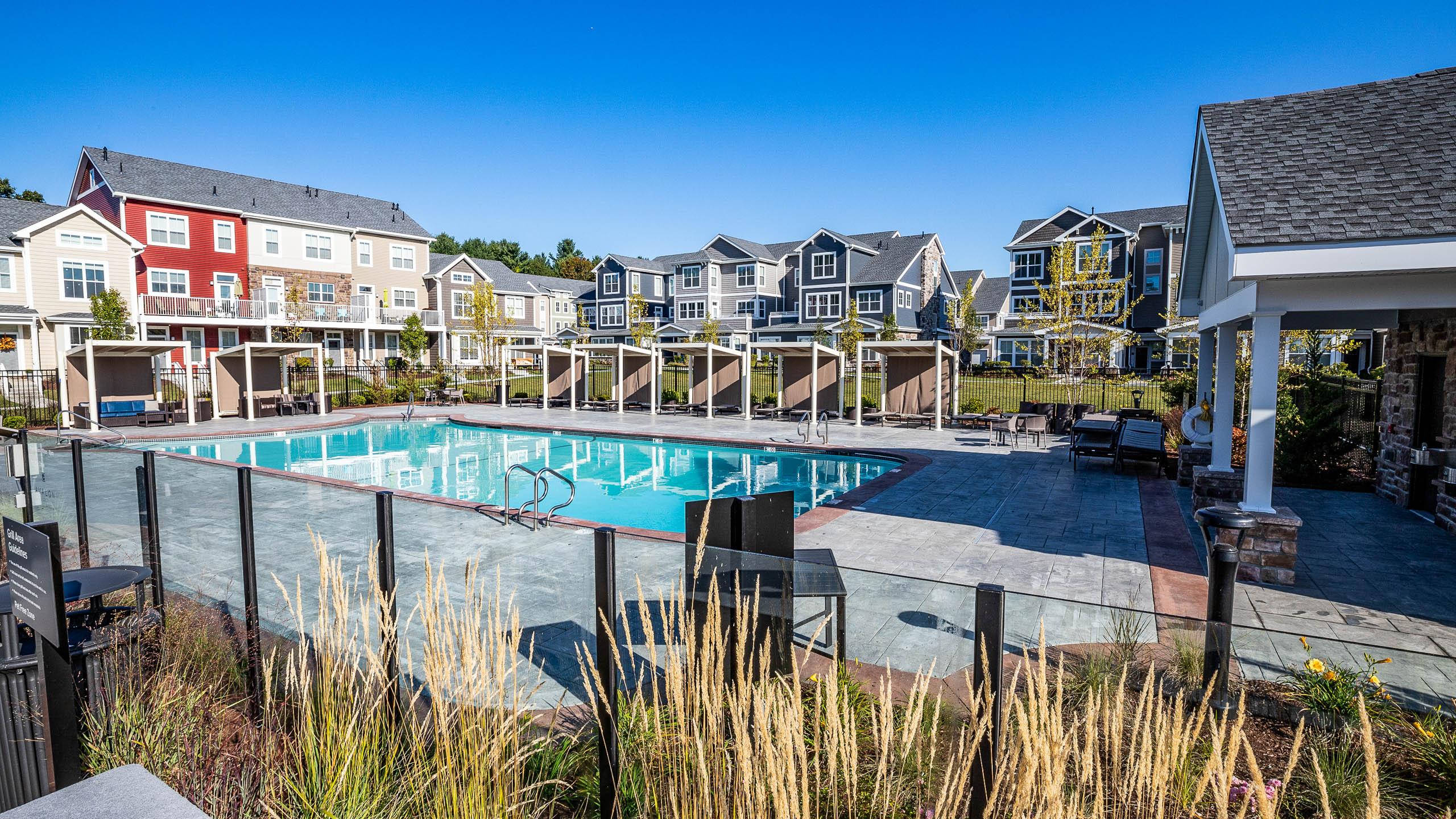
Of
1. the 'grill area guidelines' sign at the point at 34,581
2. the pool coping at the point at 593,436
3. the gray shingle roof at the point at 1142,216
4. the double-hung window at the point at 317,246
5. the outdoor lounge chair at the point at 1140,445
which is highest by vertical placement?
the gray shingle roof at the point at 1142,216

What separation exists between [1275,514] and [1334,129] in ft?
12.1

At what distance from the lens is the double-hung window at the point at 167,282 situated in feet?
103

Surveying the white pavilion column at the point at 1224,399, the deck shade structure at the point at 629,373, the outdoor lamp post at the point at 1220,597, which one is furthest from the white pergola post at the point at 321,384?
the outdoor lamp post at the point at 1220,597

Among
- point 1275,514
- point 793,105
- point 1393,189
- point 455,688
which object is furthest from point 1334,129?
point 793,105

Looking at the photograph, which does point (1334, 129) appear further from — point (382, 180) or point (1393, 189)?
point (382, 180)

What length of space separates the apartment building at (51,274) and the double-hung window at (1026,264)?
42254mm

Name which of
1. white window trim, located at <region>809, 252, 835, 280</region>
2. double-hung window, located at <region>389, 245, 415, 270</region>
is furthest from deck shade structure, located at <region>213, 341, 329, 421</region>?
white window trim, located at <region>809, 252, 835, 280</region>

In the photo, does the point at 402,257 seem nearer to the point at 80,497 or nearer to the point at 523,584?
the point at 80,497

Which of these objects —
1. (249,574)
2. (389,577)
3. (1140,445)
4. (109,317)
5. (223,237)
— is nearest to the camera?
(389,577)

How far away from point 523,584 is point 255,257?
38228 mm

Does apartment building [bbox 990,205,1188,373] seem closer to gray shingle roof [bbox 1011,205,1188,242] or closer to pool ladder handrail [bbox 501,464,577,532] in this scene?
gray shingle roof [bbox 1011,205,1188,242]

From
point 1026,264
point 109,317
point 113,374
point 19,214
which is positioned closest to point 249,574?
point 113,374

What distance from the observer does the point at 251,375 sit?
21.5m

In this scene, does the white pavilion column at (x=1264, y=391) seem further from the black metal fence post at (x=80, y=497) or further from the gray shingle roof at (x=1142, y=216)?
the gray shingle roof at (x=1142, y=216)
